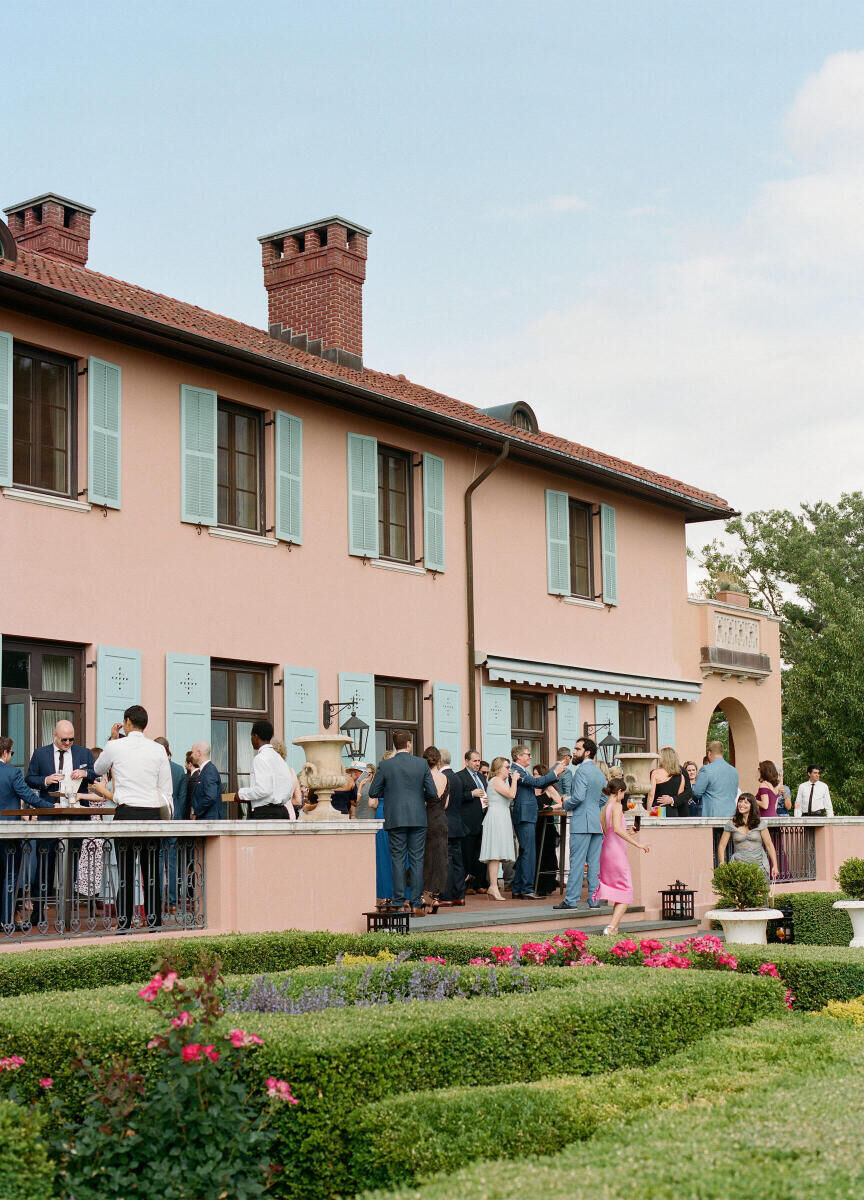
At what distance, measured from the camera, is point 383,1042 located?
6.43 metres

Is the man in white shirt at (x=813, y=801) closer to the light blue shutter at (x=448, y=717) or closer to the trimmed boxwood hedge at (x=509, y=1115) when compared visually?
the light blue shutter at (x=448, y=717)

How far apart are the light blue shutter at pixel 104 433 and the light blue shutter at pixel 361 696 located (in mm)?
4052

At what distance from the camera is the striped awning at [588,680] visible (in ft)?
70.3

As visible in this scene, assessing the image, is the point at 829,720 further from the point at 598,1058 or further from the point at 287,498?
the point at 598,1058

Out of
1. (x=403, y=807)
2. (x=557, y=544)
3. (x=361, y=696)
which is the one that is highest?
(x=557, y=544)

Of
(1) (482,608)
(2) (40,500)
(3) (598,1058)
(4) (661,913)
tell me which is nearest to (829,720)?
(1) (482,608)

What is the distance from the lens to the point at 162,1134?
577 cm

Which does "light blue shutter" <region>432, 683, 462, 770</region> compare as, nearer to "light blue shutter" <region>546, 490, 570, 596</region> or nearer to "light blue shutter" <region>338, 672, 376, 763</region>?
"light blue shutter" <region>338, 672, 376, 763</region>

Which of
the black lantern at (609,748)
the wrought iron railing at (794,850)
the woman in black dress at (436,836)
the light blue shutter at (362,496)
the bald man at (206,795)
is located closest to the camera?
the bald man at (206,795)

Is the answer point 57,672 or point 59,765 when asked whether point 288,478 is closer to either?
point 57,672

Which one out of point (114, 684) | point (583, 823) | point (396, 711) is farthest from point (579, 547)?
point (114, 684)

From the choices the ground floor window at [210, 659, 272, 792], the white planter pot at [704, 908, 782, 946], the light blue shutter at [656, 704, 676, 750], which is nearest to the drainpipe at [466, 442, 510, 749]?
the ground floor window at [210, 659, 272, 792]

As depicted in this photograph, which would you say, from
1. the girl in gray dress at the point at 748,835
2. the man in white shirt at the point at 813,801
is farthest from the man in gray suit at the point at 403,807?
the man in white shirt at the point at 813,801

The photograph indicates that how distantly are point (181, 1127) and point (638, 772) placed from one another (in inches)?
685
